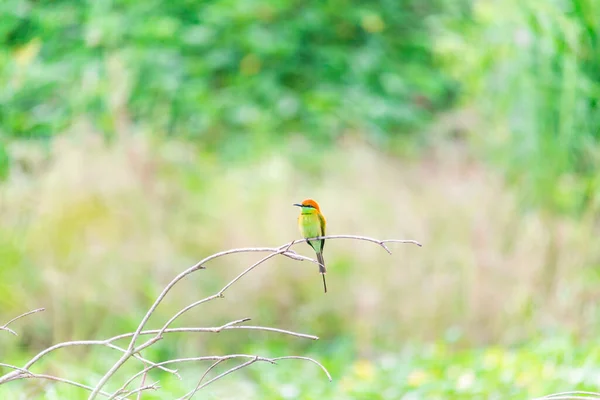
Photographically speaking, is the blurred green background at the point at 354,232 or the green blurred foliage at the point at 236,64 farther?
the green blurred foliage at the point at 236,64

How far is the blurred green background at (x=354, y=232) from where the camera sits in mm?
4438

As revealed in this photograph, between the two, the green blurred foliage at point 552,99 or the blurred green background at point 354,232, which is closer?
the blurred green background at point 354,232

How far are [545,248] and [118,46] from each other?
4739 millimetres

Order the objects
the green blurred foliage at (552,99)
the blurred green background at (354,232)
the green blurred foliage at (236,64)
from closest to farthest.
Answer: the blurred green background at (354,232) < the green blurred foliage at (552,99) < the green blurred foliage at (236,64)

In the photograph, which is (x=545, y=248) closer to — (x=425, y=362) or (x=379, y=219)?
(x=379, y=219)

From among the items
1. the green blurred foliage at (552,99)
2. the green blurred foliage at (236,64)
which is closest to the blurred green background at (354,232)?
the green blurred foliage at (552,99)

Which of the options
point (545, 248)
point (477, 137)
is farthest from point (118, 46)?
point (545, 248)

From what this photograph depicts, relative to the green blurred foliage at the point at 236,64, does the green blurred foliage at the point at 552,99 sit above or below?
below

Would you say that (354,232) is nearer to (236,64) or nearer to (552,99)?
(552,99)

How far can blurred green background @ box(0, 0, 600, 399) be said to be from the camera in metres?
4.44

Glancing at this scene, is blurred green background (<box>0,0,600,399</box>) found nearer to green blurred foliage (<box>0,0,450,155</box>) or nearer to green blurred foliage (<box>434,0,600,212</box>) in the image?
green blurred foliage (<box>434,0,600,212</box>)

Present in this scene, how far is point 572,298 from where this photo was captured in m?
5.00

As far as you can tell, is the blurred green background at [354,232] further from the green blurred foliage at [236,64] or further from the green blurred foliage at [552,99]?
the green blurred foliage at [236,64]

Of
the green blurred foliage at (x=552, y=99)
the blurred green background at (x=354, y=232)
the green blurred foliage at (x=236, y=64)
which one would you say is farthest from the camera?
the green blurred foliage at (x=236, y=64)
